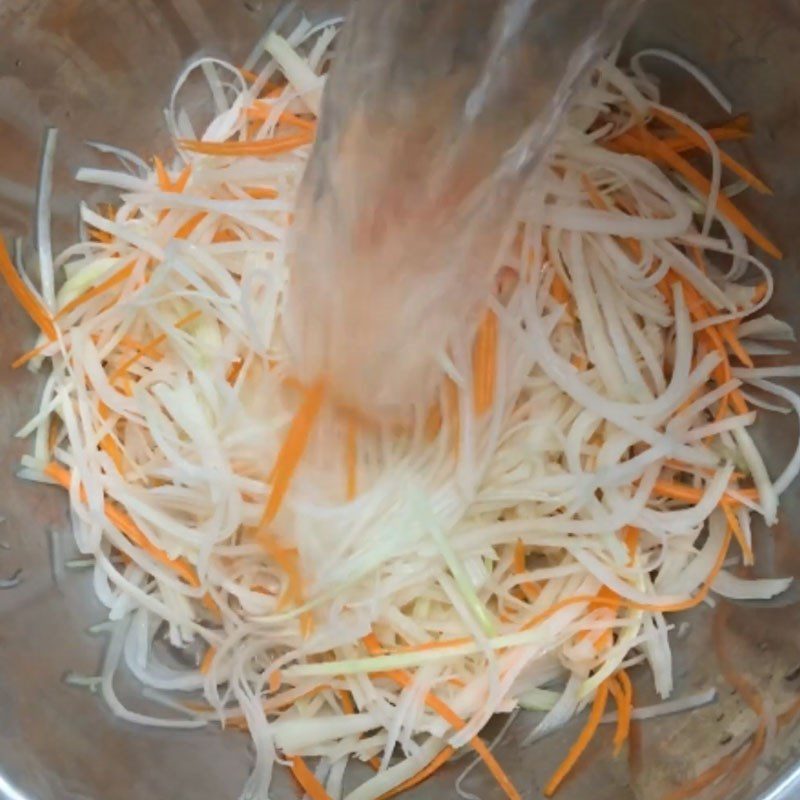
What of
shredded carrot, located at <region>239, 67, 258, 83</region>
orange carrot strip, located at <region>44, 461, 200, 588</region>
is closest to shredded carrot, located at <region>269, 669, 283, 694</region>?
orange carrot strip, located at <region>44, 461, 200, 588</region>

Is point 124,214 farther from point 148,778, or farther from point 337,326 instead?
point 148,778

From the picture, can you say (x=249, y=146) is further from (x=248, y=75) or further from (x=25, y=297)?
(x=25, y=297)

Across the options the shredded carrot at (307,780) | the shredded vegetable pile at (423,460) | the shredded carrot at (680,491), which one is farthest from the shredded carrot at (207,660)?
the shredded carrot at (680,491)

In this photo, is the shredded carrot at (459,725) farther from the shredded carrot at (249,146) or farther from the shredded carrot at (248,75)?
the shredded carrot at (248,75)

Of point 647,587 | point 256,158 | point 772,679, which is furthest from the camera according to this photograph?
point 256,158

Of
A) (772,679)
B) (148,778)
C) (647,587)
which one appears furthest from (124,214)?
(772,679)

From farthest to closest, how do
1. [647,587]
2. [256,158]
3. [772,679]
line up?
[256,158]
[647,587]
[772,679]

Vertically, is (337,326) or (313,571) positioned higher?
(337,326)

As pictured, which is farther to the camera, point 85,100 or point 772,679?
point 85,100

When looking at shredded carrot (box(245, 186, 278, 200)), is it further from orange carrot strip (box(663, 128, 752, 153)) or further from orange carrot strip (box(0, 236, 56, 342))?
orange carrot strip (box(663, 128, 752, 153))
